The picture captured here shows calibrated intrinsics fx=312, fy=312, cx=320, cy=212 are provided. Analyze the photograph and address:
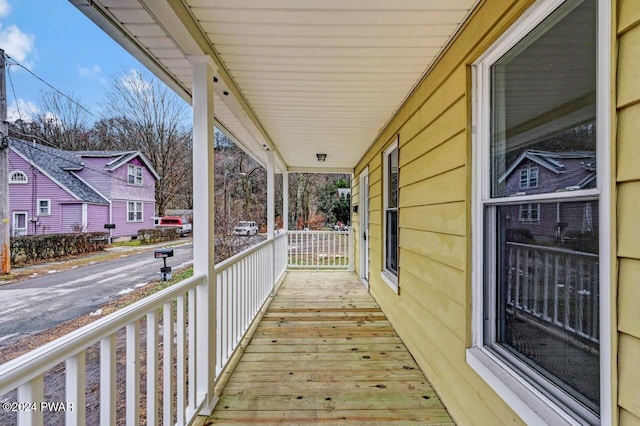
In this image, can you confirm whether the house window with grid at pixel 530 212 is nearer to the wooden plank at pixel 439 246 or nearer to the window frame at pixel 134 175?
the wooden plank at pixel 439 246

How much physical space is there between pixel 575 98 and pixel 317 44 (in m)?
1.38

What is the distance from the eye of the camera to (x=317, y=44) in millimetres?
1896

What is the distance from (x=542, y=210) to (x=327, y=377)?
1844 mm

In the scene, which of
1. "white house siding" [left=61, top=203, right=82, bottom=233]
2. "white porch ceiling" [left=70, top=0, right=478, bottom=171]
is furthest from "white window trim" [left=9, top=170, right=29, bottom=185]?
"white porch ceiling" [left=70, top=0, right=478, bottom=171]

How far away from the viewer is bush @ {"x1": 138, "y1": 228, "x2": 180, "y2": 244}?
1738 millimetres

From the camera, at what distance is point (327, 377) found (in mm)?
2309

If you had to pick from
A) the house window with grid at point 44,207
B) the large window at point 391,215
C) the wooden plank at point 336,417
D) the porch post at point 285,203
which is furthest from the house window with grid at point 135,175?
the porch post at point 285,203

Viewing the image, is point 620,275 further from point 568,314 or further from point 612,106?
point 612,106

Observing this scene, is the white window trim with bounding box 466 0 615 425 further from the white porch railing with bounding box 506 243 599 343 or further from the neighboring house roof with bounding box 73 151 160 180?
the neighboring house roof with bounding box 73 151 160 180

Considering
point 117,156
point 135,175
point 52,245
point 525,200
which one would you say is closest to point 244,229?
point 135,175

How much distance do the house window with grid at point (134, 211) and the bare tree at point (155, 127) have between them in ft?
0.58

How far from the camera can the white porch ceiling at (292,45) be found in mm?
1533

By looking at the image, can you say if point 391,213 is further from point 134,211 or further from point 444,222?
point 134,211

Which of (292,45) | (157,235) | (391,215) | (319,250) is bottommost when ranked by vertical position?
(319,250)
